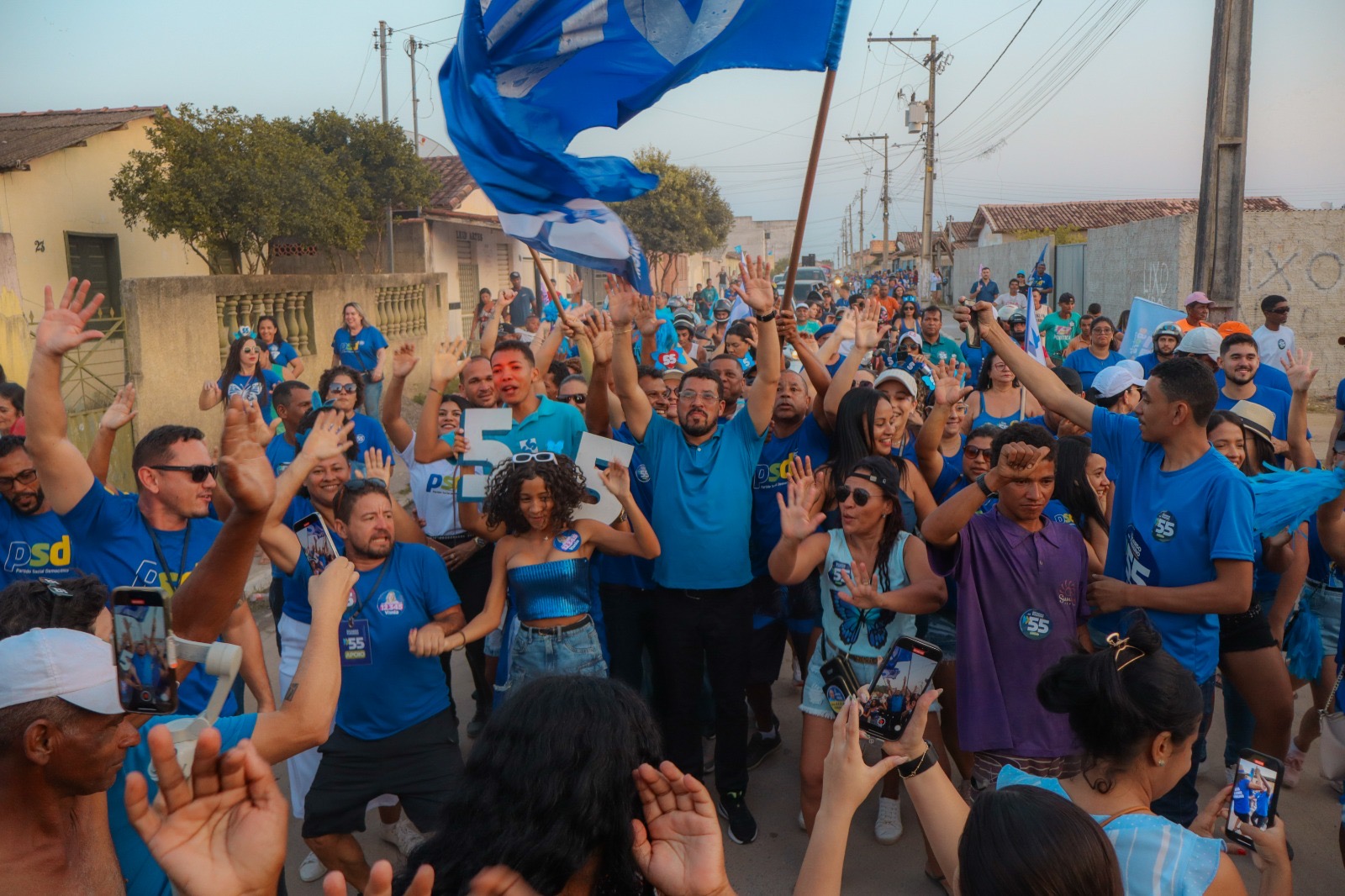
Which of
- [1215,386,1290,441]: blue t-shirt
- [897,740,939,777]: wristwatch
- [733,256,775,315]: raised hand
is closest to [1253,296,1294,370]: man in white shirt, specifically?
[1215,386,1290,441]: blue t-shirt

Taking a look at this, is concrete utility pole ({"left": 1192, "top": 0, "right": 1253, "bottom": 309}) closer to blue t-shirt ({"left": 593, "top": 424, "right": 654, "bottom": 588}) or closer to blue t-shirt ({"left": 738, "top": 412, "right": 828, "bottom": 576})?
blue t-shirt ({"left": 738, "top": 412, "right": 828, "bottom": 576})

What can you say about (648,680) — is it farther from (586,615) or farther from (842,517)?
(842,517)

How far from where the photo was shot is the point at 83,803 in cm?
206

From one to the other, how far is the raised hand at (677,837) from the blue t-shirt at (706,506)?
250cm

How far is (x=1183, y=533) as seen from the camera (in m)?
3.57

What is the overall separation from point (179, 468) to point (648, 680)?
253cm

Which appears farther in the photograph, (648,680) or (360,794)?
(648,680)

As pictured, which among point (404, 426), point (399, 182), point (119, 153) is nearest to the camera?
point (404, 426)

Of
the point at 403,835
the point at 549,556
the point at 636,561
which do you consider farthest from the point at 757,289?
the point at 403,835

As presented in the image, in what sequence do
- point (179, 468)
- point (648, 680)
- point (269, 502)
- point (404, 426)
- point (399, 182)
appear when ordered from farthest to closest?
point (399, 182), point (404, 426), point (648, 680), point (179, 468), point (269, 502)

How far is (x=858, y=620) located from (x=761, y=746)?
4.71 feet

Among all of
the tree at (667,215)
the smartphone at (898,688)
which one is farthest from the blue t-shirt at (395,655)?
the tree at (667,215)

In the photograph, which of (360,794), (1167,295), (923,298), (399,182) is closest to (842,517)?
(360,794)

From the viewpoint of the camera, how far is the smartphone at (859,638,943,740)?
2.35 metres
